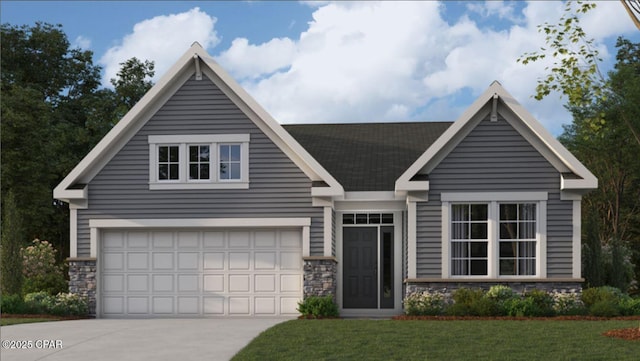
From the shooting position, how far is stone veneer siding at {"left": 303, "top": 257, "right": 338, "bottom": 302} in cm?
2073

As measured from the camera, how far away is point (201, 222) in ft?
69.8

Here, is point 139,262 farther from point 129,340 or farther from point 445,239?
point 445,239

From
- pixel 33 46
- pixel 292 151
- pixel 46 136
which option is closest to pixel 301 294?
pixel 292 151

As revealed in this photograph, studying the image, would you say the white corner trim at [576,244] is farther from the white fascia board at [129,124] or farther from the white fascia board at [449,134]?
the white fascia board at [129,124]

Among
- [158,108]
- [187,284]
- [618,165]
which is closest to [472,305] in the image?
[187,284]

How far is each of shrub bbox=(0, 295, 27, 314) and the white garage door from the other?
1965 millimetres

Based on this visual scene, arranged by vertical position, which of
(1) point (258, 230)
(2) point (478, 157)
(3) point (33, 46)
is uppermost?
(3) point (33, 46)

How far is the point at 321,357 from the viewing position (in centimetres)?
1306

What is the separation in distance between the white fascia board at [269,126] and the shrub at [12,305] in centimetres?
748

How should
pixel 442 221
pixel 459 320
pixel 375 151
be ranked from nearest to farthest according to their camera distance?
pixel 459 320 → pixel 442 221 → pixel 375 151

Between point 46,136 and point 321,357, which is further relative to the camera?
point 46,136

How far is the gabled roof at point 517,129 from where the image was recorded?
65.8 feet

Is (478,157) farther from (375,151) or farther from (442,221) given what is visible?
(375,151)

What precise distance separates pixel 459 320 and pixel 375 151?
7.69 meters
